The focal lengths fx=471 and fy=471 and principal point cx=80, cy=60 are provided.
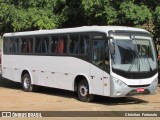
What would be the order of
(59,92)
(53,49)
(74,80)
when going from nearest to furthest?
(74,80)
(53,49)
(59,92)

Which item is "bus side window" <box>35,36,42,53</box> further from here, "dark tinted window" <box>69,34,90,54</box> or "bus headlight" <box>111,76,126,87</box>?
"bus headlight" <box>111,76,126,87</box>

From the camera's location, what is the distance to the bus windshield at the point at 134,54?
15.9 metres

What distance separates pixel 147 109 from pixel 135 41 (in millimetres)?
2584

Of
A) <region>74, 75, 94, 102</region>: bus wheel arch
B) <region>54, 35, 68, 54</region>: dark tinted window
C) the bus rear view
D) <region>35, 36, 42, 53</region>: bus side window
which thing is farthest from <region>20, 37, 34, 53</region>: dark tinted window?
the bus rear view

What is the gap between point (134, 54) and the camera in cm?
1617

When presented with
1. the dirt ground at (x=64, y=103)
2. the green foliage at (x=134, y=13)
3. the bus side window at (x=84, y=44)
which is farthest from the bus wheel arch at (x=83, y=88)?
the green foliage at (x=134, y=13)

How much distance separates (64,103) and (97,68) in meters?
1.72

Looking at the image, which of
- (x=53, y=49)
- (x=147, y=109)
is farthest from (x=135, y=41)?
(x=53, y=49)

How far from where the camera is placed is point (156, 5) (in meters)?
21.8

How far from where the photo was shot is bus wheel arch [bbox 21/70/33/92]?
21.0 metres

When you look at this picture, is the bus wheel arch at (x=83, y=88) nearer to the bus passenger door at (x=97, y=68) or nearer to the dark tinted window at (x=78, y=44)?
the bus passenger door at (x=97, y=68)

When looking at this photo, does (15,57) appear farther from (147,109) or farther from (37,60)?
(147,109)

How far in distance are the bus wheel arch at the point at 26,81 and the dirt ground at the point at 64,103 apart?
712mm

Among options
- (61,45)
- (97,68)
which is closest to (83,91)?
(97,68)
